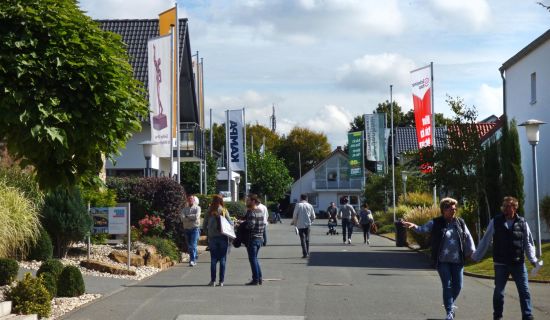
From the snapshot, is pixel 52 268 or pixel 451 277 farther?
pixel 52 268

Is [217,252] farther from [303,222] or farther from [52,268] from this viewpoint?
[303,222]

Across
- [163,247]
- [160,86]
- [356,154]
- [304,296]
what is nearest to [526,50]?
[160,86]

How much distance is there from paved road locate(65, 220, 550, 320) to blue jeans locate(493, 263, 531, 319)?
2.46 feet

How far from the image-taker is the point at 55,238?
1831cm

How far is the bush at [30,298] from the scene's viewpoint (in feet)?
37.1

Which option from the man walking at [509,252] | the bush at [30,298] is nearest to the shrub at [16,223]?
the bush at [30,298]

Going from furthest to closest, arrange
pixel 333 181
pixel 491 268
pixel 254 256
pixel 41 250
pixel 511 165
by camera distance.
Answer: pixel 333 181 < pixel 511 165 < pixel 491 268 < pixel 41 250 < pixel 254 256

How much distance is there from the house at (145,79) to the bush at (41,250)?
19.5 meters

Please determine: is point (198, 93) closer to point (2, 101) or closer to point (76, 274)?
point (76, 274)

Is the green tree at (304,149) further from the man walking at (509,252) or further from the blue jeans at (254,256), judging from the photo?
the man walking at (509,252)

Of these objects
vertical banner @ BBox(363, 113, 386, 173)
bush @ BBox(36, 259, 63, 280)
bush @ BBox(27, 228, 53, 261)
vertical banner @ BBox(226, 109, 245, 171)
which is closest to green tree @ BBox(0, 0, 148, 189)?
bush @ BBox(36, 259, 63, 280)

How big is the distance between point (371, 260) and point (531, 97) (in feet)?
33.6

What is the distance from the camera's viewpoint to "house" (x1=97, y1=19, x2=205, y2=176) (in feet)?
121

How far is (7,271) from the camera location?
12938 millimetres
